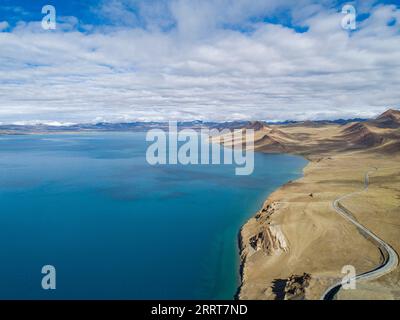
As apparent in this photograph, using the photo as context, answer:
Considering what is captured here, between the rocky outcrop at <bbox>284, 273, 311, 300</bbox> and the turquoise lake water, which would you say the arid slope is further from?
the turquoise lake water

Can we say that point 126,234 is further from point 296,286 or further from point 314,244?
point 296,286

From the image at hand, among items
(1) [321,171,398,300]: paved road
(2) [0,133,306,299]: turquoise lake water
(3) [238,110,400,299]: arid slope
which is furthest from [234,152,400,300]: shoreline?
(2) [0,133,306,299]: turquoise lake water

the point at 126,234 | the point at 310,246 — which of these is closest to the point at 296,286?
the point at 310,246

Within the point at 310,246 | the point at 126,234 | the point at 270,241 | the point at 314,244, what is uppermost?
the point at 270,241

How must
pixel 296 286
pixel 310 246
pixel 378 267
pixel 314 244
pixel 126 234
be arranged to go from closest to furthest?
pixel 296 286 → pixel 378 267 → pixel 310 246 → pixel 314 244 → pixel 126 234

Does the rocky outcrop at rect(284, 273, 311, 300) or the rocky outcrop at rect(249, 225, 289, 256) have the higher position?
the rocky outcrop at rect(249, 225, 289, 256)

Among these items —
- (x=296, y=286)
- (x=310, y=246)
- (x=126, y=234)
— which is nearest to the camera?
(x=296, y=286)
